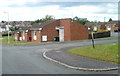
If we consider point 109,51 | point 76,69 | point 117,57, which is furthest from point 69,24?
point 76,69

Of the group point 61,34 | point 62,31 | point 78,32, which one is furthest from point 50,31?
point 78,32

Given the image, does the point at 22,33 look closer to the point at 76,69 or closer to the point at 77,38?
the point at 77,38

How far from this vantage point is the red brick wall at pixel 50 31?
136 feet

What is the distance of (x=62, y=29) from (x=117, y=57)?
1081 inches

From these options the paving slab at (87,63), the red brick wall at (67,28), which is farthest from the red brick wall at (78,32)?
the paving slab at (87,63)

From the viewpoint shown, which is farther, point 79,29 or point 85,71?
point 79,29

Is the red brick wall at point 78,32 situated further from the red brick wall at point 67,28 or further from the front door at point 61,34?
the front door at point 61,34

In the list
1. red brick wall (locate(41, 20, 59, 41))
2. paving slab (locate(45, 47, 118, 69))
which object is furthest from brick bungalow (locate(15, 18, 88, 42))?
paving slab (locate(45, 47, 118, 69))

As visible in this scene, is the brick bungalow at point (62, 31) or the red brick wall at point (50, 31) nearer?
the brick bungalow at point (62, 31)

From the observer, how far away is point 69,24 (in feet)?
132

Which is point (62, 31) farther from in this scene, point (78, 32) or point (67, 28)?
point (78, 32)

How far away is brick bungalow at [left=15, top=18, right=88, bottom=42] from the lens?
133ft

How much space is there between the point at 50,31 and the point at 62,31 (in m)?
2.29

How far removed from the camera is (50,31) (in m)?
42.0
